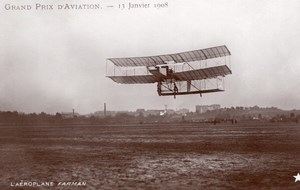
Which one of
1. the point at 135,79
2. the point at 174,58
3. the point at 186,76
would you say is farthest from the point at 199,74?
the point at 135,79

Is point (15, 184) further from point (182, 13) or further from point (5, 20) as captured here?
point (182, 13)

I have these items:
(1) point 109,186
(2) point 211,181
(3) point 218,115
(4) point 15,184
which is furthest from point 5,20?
(3) point 218,115
